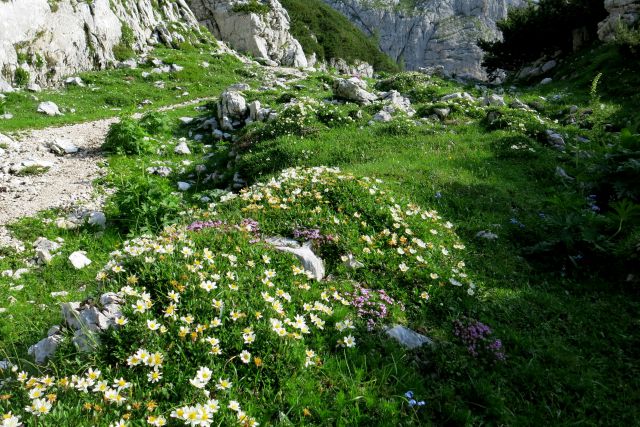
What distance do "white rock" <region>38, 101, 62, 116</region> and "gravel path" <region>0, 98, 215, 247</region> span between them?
8.46ft

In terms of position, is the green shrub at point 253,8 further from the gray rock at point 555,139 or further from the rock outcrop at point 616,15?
the gray rock at point 555,139

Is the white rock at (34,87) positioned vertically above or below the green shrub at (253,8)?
below

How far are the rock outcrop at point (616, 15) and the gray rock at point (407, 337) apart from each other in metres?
31.2

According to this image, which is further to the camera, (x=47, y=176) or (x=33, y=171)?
(x=33, y=171)

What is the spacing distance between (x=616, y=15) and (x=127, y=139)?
32751 mm

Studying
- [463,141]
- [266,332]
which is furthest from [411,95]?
[266,332]

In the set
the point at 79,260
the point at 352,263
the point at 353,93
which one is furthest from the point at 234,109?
the point at 352,263

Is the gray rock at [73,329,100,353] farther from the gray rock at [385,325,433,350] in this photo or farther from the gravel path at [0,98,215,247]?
the gravel path at [0,98,215,247]

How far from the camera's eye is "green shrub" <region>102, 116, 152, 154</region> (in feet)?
48.6

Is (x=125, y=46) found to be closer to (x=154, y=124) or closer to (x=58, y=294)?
(x=154, y=124)

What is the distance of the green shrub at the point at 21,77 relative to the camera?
22.5 metres

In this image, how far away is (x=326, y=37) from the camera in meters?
86.3

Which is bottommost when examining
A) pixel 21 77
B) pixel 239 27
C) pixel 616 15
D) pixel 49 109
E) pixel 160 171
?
pixel 160 171

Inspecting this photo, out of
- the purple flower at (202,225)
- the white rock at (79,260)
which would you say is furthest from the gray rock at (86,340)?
the white rock at (79,260)
